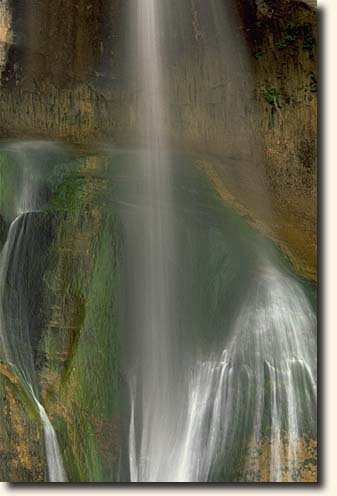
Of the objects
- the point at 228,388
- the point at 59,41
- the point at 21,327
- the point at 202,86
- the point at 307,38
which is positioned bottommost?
the point at 228,388

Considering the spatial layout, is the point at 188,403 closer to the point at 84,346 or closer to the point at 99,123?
the point at 84,346

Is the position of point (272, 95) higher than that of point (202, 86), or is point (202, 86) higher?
point (202, 86)

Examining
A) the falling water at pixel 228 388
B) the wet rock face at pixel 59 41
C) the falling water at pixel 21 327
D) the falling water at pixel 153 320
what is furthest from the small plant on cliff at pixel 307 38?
the falling water at pixel 21 327

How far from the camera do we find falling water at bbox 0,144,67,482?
13.1ft

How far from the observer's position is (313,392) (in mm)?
3697

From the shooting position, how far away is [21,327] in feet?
13.8

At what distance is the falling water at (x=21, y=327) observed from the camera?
3.99 meters

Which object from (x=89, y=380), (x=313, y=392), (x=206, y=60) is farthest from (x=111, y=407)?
(x=206, y=60)

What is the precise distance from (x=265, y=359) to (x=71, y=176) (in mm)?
1764

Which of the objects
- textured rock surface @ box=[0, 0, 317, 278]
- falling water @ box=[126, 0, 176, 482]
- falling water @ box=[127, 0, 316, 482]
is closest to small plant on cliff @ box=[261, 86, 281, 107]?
textured rock surface @ box=[0, 0, 317, 278]

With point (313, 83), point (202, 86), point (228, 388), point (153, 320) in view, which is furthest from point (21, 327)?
point (313, 83)

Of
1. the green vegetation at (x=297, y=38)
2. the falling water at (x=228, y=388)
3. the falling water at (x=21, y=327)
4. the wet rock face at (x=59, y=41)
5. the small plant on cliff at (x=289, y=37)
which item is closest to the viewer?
the falling water at (x=228, y=388)

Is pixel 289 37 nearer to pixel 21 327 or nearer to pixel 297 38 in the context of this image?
pixel 297 38

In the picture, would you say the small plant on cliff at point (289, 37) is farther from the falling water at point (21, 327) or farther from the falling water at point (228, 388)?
the falling water at point (21, 327)
